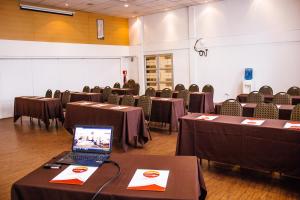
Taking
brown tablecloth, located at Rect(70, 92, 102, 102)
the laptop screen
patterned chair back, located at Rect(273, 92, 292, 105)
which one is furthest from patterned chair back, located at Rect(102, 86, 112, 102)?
the laptop screen

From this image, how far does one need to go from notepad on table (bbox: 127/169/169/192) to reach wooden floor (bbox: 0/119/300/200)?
1.59 meters

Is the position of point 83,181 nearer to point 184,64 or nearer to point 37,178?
point 37,178

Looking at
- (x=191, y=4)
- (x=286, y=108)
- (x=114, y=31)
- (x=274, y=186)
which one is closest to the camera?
(x=274, y=186)

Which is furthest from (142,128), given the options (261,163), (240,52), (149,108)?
(240,52)

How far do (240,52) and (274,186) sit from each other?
23.0 ft

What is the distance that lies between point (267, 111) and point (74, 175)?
3565 mm

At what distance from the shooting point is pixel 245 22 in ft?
31.5

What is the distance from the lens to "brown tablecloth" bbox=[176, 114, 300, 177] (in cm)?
338

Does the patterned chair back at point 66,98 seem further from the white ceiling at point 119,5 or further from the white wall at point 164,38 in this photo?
the white wall at point 164,38

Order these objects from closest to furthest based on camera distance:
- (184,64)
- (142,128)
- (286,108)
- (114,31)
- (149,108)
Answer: (286,108) < (142,128) < (149,108) < (184,64) < (114,31)

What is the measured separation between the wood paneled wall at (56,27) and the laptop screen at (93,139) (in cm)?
852

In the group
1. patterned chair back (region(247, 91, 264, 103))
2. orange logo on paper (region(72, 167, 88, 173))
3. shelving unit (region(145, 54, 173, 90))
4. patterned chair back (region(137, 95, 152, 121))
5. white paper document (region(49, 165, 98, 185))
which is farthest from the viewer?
shelving unit (region(145, 54, 173, 90))

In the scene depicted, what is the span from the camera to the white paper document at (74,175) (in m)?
1.97

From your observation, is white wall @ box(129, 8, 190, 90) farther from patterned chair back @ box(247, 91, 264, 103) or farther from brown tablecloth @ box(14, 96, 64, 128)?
brown tablecloth @ box(14, 96, 64, 128)
